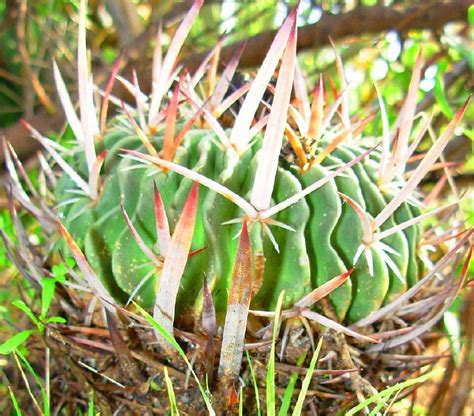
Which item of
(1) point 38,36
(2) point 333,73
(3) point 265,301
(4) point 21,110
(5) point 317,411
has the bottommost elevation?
(5) point 317,411

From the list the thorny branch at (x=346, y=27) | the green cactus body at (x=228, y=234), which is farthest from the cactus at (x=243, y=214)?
the thorny branch at (x=346, y=27)

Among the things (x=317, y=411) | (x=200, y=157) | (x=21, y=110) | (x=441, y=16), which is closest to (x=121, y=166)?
(x=200, y=157)

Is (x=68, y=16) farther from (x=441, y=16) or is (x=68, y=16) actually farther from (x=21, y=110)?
(x=441, y=16)

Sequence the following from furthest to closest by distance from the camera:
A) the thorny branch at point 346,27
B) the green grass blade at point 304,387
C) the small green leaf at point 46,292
→ the thorny branch at point 346,27 → the small green leaf at point 46,292 → the green grass blade at point 304,387

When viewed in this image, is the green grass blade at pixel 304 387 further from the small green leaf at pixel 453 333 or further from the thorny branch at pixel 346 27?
the thorny branch at pixel 346 27

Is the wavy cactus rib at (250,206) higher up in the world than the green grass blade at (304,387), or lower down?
higher up

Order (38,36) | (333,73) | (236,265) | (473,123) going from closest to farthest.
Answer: (236,265) → (473,123) → (333,73) → (38,36)

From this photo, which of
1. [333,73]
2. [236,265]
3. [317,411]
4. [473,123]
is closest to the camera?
[236,265]
